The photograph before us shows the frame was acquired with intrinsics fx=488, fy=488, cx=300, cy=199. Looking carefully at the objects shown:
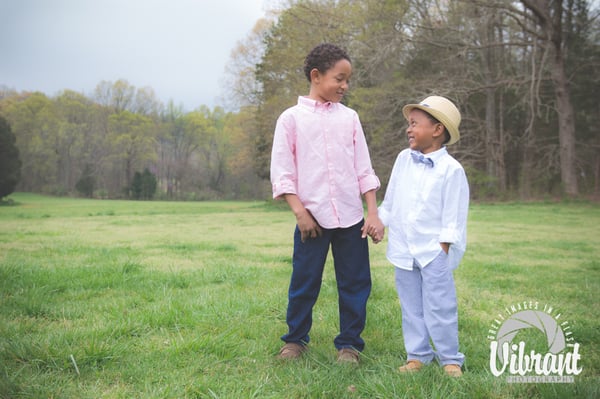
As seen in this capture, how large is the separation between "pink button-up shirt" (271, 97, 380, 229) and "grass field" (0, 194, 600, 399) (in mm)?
847

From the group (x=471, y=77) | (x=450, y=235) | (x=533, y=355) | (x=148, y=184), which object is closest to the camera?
(x=450, y=235)

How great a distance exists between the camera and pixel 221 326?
324 cm

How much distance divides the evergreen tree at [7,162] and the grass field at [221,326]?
26.9 m

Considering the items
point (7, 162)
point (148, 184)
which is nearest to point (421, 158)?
point (7, 162)

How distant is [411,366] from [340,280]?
629 millimetres

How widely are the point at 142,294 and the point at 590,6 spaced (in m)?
22.8

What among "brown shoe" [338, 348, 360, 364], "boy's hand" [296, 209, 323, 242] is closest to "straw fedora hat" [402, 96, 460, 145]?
"boy's hand" [296, 209, 323, 242]

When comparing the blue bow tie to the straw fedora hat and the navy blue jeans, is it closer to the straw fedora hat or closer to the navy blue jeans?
the straw fedora hat

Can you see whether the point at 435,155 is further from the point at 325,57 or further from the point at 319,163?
the point at 325,57

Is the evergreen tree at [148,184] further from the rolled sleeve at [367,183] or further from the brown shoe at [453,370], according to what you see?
the brown shoe at [453,370]

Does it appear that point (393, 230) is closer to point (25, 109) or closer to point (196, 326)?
point (196, 326)

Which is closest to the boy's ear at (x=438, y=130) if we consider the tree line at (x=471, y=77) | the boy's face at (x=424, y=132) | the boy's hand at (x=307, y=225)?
the boy's face at (x=424, y=132)

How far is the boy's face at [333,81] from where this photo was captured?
282 centimetres

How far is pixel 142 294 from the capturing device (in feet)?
13.4
